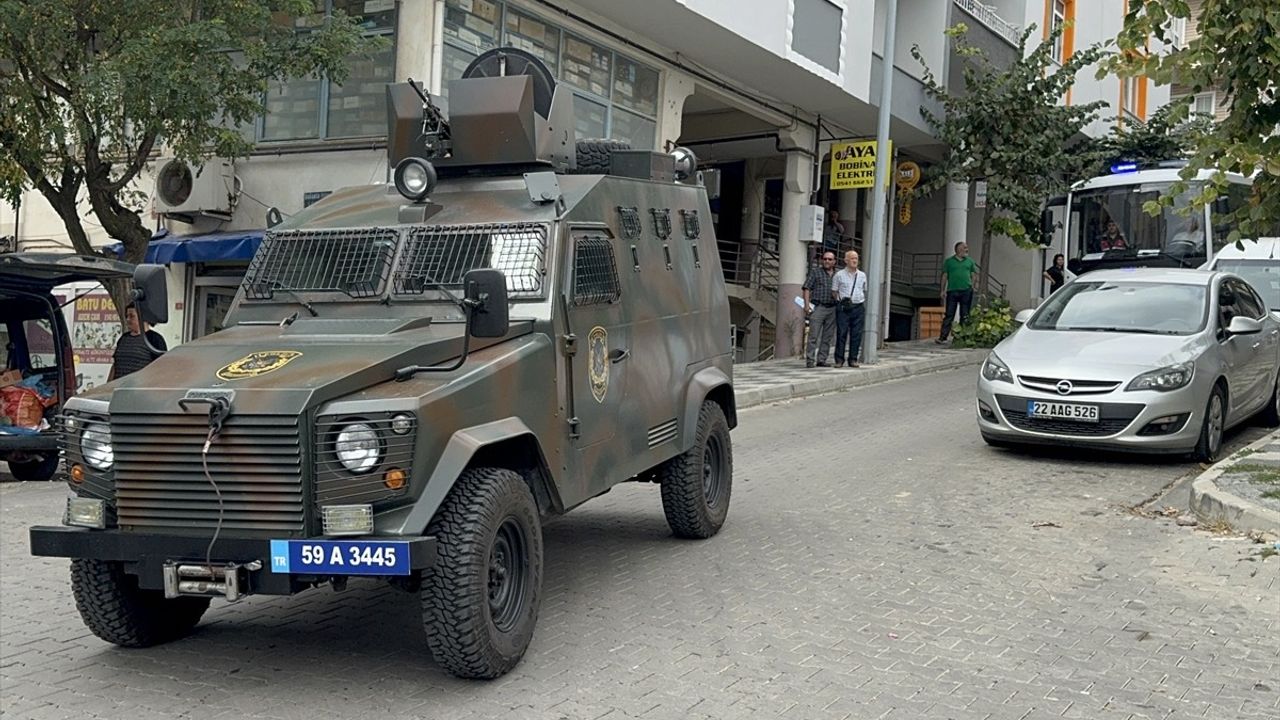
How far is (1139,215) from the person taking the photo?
845 inches

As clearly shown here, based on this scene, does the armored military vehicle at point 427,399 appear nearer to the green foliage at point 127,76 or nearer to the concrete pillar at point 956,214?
the green foliage at point 127,76

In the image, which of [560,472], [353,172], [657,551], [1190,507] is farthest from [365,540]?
[353,172]

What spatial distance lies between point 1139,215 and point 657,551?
17.1 metres

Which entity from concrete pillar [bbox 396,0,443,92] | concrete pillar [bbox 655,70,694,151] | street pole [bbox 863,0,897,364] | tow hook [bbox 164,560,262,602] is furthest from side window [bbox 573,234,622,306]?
street pole [bbox 863,0,897,364]

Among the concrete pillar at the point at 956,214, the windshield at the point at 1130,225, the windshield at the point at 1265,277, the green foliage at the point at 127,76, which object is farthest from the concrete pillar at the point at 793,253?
the green foliage at the point at 127,76

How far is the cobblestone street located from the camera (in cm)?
477

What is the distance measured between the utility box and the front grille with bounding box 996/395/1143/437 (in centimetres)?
1318

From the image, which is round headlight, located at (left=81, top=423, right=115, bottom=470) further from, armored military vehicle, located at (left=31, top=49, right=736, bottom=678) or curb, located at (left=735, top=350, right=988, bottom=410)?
curb, located at (left=735, top=350, right=988, bottom=410)

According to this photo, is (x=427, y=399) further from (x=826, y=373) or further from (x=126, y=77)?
(x=826, y=373)

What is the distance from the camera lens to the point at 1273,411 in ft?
42.1

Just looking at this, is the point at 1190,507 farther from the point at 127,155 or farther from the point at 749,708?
the point at 127,155

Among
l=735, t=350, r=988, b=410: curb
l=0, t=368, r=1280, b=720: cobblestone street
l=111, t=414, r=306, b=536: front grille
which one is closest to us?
l=111, t=414, r=306, b=536: front grille

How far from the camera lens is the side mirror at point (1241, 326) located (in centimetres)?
1056

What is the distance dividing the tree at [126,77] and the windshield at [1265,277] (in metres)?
11.0
